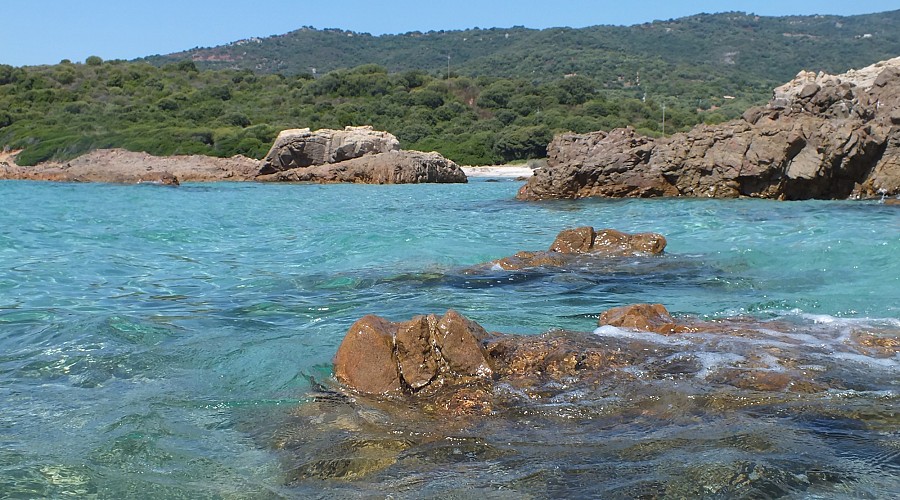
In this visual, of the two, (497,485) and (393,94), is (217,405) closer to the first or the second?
(497,485)

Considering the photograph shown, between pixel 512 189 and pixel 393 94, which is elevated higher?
pixel 393 94

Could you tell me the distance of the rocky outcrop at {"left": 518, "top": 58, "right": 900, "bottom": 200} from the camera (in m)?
17.4

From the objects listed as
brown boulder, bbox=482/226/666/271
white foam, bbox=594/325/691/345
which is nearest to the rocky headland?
brown boulder, bbox=482/226/666/271

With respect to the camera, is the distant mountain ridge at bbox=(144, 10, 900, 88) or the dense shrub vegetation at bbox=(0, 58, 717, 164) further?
the distant mountain ridge at bbox=(144, 10, 900, 88)

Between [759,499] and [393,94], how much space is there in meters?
54.4

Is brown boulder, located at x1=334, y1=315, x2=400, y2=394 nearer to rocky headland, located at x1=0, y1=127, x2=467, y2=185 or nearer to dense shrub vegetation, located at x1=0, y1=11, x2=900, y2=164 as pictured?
rocky headland, located at x1=0, y1=127, x2=467, y2=185

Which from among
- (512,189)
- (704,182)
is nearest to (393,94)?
(512,189)

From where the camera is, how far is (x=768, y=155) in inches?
687

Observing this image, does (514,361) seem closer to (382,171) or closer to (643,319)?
(643,319)

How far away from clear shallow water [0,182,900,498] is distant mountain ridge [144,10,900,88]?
75.7 metres

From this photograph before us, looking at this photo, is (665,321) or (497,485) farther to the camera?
(665,321)

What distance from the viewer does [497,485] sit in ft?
9.55

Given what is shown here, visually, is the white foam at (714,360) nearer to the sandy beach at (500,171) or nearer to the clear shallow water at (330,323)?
the clear shallow water at (330,323)

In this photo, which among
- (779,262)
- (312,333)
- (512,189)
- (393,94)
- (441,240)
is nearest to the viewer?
(312,333)
